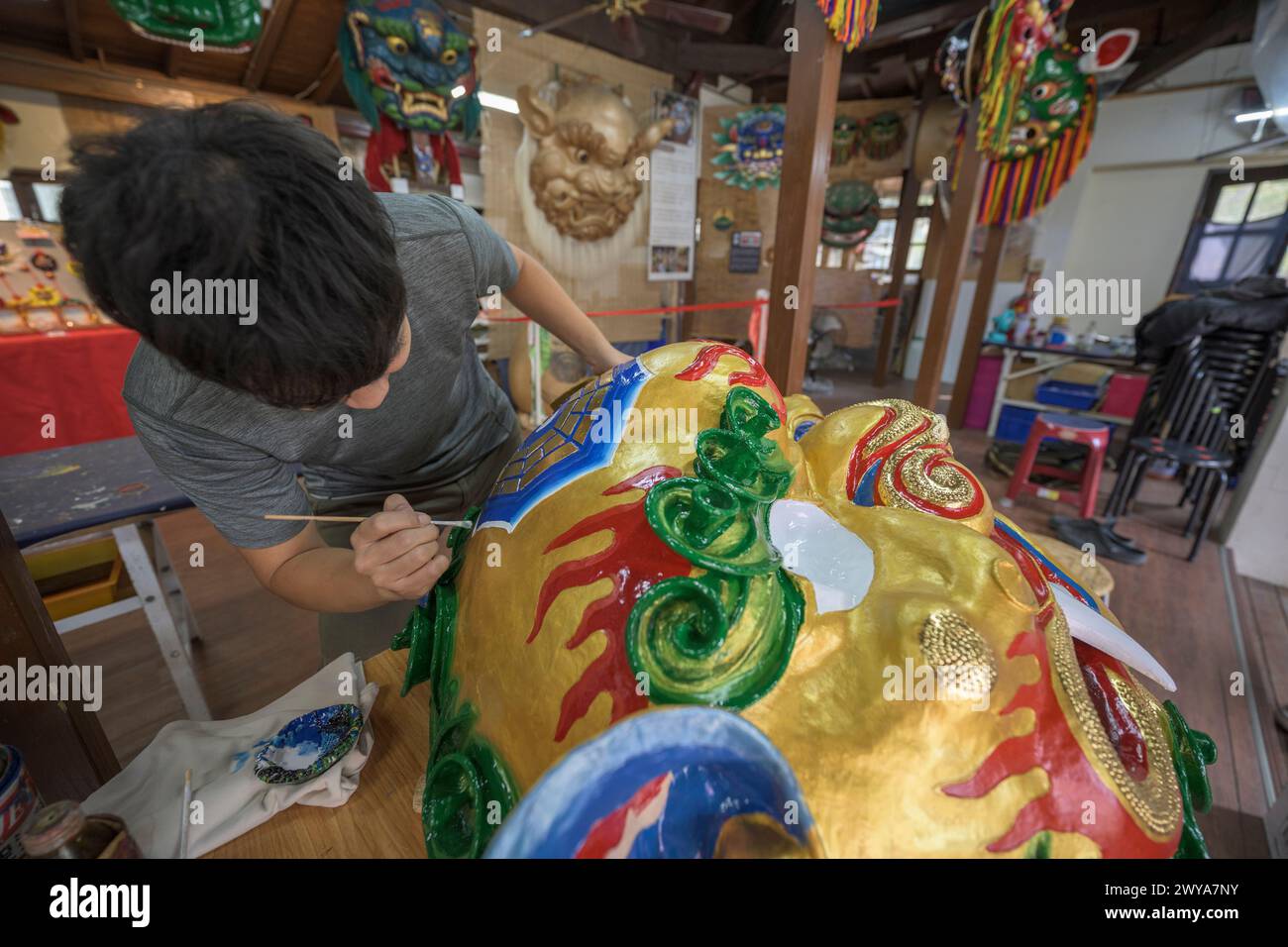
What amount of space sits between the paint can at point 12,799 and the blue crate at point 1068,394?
629 centimetres

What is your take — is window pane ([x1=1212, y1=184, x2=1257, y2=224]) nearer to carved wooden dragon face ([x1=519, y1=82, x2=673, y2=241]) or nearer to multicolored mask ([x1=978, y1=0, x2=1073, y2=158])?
multicolored mask ([x1=978, y1=0, x2=1073, y2=158])

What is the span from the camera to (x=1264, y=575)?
135 inches

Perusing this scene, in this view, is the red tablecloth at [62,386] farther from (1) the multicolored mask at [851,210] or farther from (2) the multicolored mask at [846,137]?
(2) the multicolored mask at [846,137]

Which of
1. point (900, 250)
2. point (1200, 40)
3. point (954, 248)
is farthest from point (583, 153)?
point (1200, 40)

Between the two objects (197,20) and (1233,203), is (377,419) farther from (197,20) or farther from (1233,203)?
(1233,203)

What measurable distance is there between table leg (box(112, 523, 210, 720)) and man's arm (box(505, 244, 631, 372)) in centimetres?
157

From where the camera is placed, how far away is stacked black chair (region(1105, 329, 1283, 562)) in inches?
137

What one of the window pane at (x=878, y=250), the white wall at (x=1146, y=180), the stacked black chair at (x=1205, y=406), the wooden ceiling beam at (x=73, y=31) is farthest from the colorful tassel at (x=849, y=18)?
the window pane at (x=878, y=250)

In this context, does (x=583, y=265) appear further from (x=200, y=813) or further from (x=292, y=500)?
(x=200, y=813)

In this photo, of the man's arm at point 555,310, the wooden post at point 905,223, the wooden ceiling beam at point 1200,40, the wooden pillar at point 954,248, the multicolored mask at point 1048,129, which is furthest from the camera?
the wooden post at point 905,223

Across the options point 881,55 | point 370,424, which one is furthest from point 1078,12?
point 370,424

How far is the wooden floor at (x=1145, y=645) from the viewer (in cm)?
208

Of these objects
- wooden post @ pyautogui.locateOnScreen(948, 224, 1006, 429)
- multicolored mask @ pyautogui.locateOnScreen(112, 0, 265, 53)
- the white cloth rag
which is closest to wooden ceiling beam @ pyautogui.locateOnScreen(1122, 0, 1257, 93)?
wooden post @ pyautogui.locateOnScreen(948, 224, 1006, 429)

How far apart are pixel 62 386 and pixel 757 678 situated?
16.9 feet
